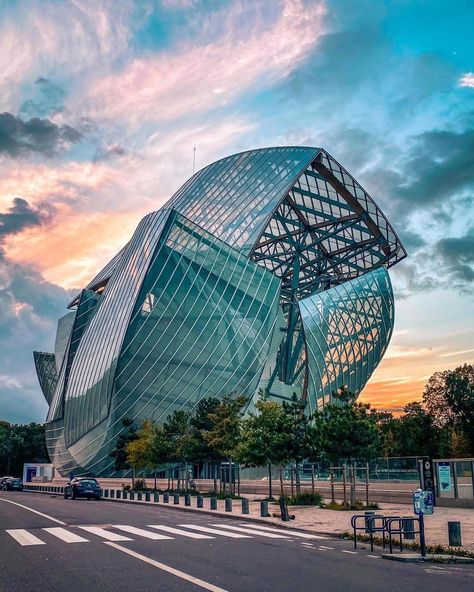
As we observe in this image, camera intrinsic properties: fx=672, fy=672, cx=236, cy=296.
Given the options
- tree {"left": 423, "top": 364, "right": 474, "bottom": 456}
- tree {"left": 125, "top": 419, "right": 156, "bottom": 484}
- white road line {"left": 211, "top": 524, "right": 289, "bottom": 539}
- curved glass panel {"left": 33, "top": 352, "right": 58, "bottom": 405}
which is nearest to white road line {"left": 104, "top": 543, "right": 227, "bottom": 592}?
white road line {"left": 211, "top": 524, "right": 289, "bottom": 539}

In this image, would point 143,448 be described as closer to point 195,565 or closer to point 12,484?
point 12,484

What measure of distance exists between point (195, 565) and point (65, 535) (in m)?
7.03

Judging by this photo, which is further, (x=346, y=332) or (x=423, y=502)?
(x=346, y=332)

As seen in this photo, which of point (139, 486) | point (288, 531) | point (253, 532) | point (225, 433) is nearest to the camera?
point (253, 532)

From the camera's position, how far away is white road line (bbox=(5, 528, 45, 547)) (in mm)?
16536

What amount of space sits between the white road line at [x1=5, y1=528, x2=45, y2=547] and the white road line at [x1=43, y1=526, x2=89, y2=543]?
0.62 metres

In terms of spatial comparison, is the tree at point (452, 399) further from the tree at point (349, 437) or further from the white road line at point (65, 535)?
the white road line at point (65, 535)

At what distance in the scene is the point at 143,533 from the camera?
63.9 ft

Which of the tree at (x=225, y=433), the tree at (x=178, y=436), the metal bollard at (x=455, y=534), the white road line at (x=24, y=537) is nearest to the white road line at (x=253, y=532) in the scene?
the metal bollard at (x=455, y=534)

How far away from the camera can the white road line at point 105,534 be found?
57.7ft

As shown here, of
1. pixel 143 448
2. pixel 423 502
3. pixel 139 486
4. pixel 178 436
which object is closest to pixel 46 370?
pixel 139 486

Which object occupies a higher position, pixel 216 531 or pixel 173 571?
pixel 173 571

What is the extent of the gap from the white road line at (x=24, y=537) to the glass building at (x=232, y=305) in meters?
39.9

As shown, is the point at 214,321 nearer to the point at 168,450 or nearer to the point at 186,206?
the point at 168,450
